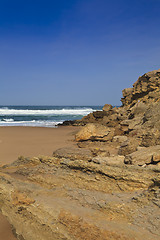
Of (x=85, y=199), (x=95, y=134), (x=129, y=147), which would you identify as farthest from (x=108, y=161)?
(x=95, y=134)

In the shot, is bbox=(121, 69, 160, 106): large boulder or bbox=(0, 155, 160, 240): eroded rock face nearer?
bbox=(0, 155, 160, 240): eroded rock face

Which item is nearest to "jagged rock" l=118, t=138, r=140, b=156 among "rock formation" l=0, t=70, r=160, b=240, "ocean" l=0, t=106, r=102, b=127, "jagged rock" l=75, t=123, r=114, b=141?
"rock formation" l=0, t=70, r=160, b=240

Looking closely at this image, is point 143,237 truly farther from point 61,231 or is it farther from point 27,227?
point 27,227

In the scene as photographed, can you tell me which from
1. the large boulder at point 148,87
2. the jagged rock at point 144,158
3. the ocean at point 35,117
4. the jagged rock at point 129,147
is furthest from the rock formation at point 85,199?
the ocean at point 35,117

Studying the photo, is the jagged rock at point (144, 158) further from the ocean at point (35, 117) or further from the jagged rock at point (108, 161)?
the ocean at point (35, 117)

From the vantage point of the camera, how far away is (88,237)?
2242mm

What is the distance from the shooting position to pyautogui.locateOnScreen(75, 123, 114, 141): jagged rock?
781 centimetres

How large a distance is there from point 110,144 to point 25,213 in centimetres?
473

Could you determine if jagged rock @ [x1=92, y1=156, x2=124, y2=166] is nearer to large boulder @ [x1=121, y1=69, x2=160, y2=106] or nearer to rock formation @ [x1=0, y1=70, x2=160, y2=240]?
rock formation @ [x1=0, y1=70, x2=160, y2=240]

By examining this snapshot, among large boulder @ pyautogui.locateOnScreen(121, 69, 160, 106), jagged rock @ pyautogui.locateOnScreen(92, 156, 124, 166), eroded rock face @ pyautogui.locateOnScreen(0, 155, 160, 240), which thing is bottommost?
eroded rock face @ pyautogui.locateOnScreen(0, 155, 160, 240)

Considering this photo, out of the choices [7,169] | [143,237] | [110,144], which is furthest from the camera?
[110,144]

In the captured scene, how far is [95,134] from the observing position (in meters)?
7.83

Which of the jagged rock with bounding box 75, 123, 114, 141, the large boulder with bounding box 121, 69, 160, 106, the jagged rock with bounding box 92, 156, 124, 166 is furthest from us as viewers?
the large boulder with bounding box 121, 69, 160, 106

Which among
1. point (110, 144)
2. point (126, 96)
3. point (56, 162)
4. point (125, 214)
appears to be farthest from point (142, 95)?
point (125, 214)
